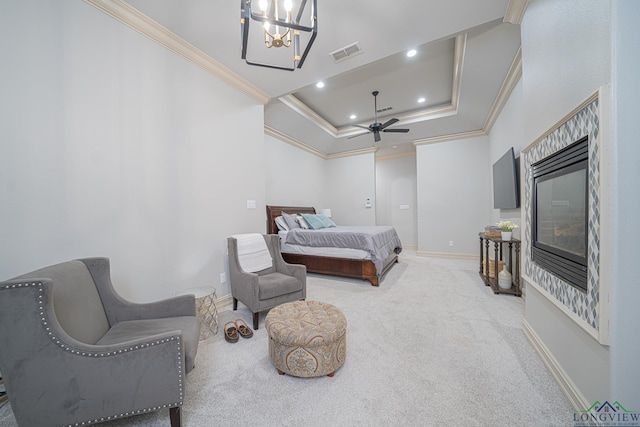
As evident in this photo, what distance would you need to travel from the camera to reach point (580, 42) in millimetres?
1227

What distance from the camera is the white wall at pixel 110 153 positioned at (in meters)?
1.52

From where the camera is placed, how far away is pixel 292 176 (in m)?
5.36

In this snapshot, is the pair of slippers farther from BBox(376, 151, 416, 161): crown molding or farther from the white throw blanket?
BBox(376, 151, 416, 161): crown molding

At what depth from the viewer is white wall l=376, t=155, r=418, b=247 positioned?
6.79m

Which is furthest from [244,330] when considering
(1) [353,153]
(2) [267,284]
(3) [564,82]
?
(1) [353,153]

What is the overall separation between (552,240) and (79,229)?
3.48m

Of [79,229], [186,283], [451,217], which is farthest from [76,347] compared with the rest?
[451,217]

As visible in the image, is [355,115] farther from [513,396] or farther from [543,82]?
[513,396]

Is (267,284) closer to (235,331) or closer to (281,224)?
(235,331)

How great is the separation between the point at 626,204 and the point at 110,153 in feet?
10.8

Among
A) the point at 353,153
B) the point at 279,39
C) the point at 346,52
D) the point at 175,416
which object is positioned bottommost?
the point at 175,416

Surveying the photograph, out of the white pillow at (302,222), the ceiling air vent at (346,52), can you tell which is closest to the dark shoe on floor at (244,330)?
the white pillow at (302,222)

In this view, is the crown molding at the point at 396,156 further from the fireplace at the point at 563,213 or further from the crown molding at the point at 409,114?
the fireplace at the point at 563,213

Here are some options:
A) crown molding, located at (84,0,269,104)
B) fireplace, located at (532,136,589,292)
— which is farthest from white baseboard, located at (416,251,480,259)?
crown molding, located at (84,0,269,104)
